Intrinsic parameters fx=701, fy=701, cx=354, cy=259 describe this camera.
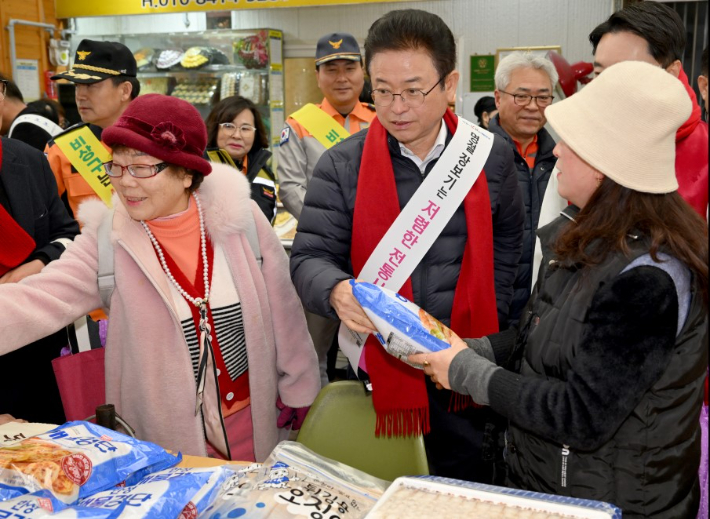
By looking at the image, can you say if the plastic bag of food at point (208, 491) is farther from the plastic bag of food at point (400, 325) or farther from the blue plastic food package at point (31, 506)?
the plastic bag of food at point (400, 325)

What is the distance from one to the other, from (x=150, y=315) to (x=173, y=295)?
84mm

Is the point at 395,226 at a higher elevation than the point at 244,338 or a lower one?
higher

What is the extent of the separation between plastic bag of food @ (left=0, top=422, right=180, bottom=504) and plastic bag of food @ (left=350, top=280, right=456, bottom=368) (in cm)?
52

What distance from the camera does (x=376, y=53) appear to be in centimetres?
200

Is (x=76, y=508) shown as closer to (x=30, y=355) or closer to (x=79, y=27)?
(x=30, y=355)

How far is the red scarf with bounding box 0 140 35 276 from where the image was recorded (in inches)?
84.9

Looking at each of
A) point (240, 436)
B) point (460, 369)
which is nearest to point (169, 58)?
point (240, 436)

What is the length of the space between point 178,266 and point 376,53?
2.72 feet

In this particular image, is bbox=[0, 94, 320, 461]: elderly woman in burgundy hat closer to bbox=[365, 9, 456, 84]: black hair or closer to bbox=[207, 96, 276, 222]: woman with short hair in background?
bbox=[365, 9, 456, 84]: black hair

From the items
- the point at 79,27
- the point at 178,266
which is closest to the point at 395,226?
the point at 178,266

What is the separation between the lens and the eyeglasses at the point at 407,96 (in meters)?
2.00

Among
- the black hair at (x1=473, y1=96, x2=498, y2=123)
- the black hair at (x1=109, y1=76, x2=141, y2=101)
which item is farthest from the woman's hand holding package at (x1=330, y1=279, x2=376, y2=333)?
the black hair at (x1=473, y1=96, x2=498, y2=123)

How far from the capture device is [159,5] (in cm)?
694

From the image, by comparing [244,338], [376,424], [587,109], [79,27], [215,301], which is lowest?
[376,424]
